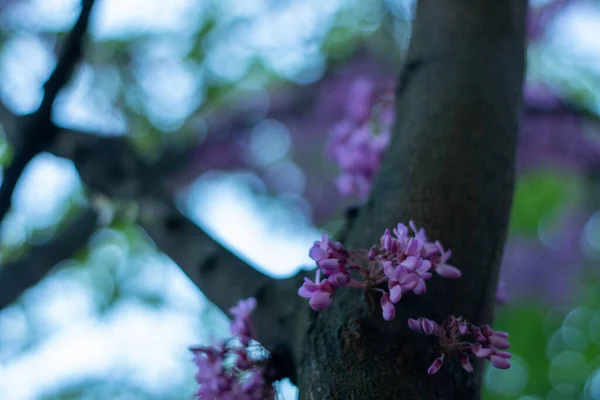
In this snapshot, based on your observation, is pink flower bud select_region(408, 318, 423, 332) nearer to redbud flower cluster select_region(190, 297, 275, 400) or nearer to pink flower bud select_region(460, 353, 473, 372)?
pink flower bud select_region(460, 353, 473, 372)

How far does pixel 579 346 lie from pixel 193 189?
12.2ft

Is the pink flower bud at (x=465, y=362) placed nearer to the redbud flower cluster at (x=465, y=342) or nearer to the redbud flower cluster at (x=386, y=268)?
the redbud flower cluster at (x=465, y=342)

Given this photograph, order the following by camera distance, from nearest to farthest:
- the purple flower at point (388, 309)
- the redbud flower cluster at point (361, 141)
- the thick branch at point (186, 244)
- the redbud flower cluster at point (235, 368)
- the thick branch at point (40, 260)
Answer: the purple flower at point (388, 309), the redbud flower cluster at point (235, 368), the thick branch at point (186, 244), the redbud flower cluster at point (361, 141), the thick branch at point (40, 260)

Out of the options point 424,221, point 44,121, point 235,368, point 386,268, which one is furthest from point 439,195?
point 44,121

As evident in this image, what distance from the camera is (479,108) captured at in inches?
54.2

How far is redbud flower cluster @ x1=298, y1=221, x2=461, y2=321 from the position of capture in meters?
1.01

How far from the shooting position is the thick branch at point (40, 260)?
8.07 ft

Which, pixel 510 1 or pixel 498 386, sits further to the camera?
pixel 498 386

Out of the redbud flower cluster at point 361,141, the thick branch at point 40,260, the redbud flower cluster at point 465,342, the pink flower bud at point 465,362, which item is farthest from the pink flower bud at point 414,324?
the thick branch at point 40,260

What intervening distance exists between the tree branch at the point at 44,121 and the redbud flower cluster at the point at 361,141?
81cm

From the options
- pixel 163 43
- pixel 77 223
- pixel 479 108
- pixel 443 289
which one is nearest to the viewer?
pixel 443 289

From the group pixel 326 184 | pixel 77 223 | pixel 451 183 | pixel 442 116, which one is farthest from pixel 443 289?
pixel 326 184

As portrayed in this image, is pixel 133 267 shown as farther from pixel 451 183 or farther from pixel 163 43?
pixel 451 183

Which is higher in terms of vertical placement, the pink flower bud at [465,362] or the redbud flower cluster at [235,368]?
the pink flower bud at [465,362]
